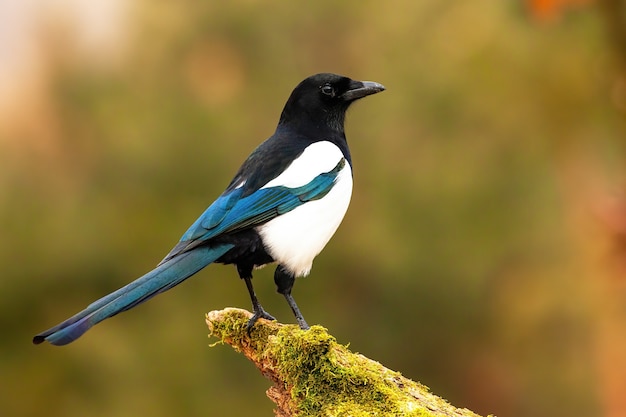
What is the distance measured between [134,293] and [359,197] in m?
5.82

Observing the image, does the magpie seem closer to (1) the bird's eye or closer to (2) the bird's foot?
(2) the bird's foot

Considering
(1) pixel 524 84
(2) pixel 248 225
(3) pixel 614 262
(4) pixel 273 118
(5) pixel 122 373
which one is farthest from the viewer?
(1) pixel 524 84

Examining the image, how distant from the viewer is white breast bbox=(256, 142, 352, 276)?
316 cm

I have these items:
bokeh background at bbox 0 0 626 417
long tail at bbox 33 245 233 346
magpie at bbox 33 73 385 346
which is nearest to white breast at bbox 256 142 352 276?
magpie at bbox 33 73 385 346

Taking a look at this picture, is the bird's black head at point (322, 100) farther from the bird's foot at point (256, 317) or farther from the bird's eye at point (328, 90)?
the bird's foot at point (256, 317)

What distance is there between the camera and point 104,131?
26.1 ft

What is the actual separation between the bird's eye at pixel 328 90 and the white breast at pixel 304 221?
360 mm

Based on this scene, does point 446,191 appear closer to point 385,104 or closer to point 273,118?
point 385,104

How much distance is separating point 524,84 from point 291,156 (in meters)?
6.06

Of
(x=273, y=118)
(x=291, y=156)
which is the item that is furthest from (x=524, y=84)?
(x=291, y=156)

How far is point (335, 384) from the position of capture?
282 cm

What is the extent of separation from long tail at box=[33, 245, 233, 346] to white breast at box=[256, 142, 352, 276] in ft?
0.55

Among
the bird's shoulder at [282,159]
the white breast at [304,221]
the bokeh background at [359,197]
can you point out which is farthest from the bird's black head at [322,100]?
the bokeh background at [359,197]

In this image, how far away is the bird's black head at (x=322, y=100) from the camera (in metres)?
3.58
